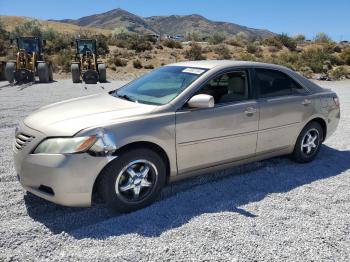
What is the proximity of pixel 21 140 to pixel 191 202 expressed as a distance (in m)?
1.96

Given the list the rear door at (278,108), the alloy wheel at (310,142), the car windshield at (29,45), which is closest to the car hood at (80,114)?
the rear door at (278,108)

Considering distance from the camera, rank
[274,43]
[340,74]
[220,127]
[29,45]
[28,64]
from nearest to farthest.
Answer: [220,127] → [28,64] → [29,45] → [340,74] → [274,43]

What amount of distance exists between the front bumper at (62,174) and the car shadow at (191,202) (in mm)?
291

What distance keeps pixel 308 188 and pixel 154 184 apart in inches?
81.7

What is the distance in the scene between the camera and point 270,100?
506 cm

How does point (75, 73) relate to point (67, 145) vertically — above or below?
below

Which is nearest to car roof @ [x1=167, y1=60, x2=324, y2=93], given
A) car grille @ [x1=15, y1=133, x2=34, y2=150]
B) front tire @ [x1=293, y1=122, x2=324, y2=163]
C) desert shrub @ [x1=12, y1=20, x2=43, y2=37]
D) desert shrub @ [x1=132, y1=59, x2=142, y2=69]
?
front tire @ [x1=293, y1=122, x2=324, y2=163]

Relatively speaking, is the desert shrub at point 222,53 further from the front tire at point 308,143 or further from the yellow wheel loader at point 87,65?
the front tire at point 308,143

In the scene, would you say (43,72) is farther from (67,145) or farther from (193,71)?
(67,145)

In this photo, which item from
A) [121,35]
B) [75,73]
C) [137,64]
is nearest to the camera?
[75,73]

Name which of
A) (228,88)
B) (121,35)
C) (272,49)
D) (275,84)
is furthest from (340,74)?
(121,35)

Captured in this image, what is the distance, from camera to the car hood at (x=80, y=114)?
3713 mm

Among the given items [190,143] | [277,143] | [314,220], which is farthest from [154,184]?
[277,143]

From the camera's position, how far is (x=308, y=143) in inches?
225
